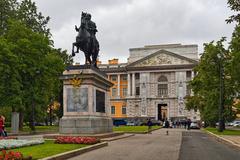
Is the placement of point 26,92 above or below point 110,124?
above

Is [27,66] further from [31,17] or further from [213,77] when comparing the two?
[213,77]

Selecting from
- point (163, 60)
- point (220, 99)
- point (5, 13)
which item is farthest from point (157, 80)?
point (5, 13)

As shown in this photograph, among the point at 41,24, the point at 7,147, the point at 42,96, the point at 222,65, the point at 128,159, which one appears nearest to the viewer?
the point at 128,159

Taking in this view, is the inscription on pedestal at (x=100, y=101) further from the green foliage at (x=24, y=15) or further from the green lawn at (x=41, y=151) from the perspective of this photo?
the green foliage at (x=24, y=15)

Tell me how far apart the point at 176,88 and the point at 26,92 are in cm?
8126

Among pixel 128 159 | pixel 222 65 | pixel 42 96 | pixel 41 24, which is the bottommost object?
pixel 128 159

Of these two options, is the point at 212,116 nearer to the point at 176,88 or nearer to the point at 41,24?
the point at 41,24

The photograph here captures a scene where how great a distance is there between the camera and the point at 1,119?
28047mm

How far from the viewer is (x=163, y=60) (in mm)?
123562

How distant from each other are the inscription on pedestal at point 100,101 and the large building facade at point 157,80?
3568 inches

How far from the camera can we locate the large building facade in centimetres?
12200

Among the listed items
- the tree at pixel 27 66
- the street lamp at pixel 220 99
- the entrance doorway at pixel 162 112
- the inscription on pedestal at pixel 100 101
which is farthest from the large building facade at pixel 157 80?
the inscription on pedestal at pixel 100 101

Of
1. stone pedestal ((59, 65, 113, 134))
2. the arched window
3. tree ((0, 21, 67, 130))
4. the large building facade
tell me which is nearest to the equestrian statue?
stone pedestal ((59, 65, 113, 134))

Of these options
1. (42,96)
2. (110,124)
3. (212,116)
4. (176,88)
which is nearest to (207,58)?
(212,116)
